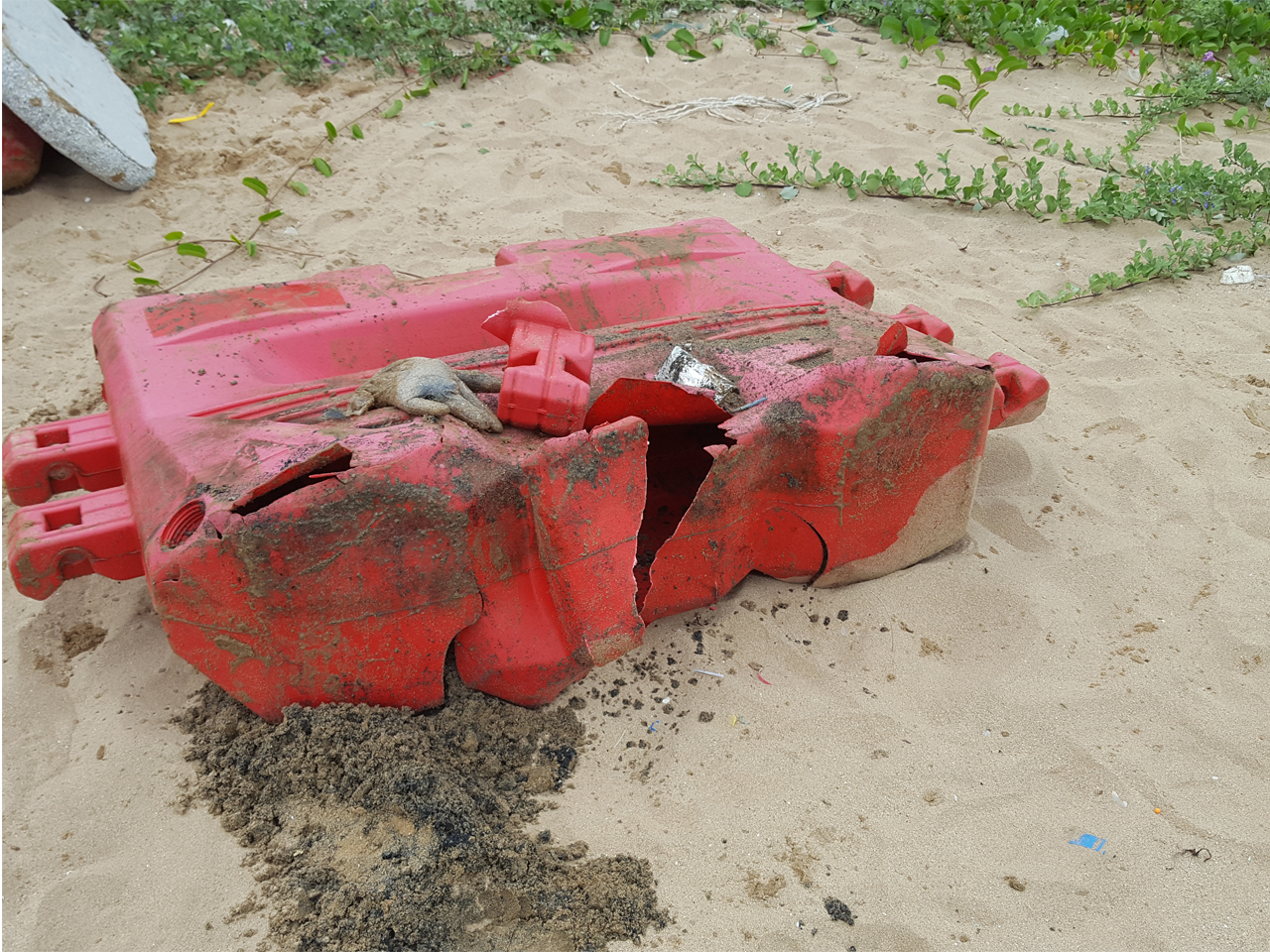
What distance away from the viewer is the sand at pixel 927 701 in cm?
178

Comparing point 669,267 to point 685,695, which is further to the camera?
point 669,267

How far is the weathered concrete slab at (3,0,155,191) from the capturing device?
368cm

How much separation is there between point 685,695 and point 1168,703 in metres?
1.13

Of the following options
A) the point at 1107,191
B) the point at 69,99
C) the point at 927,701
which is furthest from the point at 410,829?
the point at 1107,191

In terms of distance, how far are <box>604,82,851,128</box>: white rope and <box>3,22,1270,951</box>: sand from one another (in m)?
1.42

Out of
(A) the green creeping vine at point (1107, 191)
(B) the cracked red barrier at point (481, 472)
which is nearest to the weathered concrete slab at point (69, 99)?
(B) the cracked red barrier at point (481, 472)

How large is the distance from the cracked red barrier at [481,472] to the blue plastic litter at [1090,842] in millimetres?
770

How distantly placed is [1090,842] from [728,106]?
4073 millimetres

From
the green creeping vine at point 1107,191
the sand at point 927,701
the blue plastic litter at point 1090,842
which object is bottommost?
the blue plastic litter at point 1090,842

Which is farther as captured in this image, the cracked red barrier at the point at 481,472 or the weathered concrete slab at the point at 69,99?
the weathered concrete slab at the point at 69,99

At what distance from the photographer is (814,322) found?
2.46m

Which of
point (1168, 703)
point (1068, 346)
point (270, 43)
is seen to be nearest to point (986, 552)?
point (1168, 703)

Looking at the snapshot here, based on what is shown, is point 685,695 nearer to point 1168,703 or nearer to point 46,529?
point 1168,703

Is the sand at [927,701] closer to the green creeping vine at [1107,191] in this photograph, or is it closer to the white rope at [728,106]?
the green creeping vine at [1107,191]
